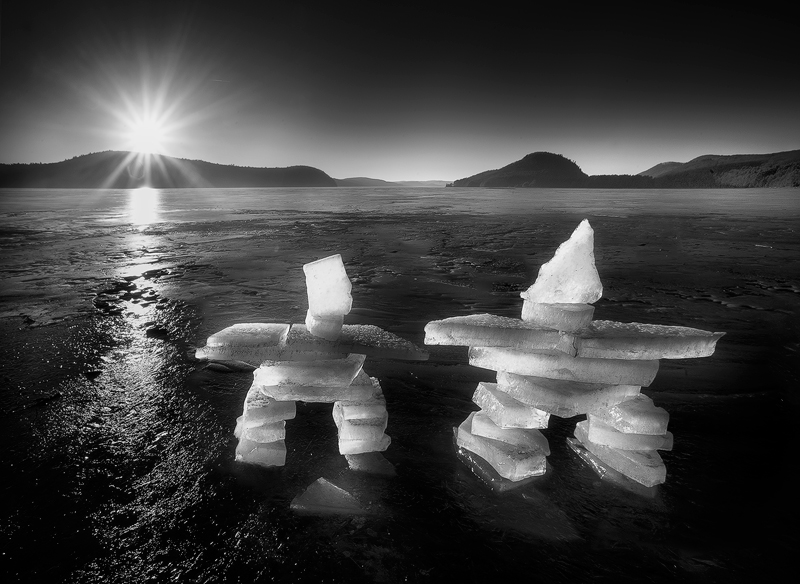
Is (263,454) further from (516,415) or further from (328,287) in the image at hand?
(516,415)

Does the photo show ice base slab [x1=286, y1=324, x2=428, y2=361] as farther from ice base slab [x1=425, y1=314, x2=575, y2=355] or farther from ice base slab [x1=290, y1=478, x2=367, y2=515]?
ice base slab [x1=290, y1=478, x2=367, y2=515]

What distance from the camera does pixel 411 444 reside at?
133 inches

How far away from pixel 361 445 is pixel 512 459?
1.10 m

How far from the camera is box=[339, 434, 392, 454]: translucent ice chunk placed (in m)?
3.15

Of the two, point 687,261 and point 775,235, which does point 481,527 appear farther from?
point 775,235

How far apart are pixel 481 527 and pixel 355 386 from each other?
1.24 m

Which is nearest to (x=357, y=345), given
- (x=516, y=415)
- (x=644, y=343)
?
(x=516, y=415)

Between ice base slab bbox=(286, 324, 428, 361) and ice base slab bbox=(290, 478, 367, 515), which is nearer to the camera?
ice base slab bbox=(290, 478, 367, 515)

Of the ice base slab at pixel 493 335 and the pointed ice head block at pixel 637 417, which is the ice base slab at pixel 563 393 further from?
the ice base slab at pixel 493 335

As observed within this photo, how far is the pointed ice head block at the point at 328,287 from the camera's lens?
285cm

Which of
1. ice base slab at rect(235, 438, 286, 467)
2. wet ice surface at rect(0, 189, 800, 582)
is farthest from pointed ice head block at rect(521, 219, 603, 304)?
ice base slab at rect(235, 438, 286, 467)

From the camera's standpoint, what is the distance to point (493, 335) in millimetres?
2908

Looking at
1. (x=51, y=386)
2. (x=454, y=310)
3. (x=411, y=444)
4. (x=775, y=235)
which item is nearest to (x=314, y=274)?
(x=411, y=444)

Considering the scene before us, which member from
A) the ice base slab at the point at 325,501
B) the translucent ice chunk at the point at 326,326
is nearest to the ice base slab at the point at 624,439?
the ice base slab at the point at 325,501
